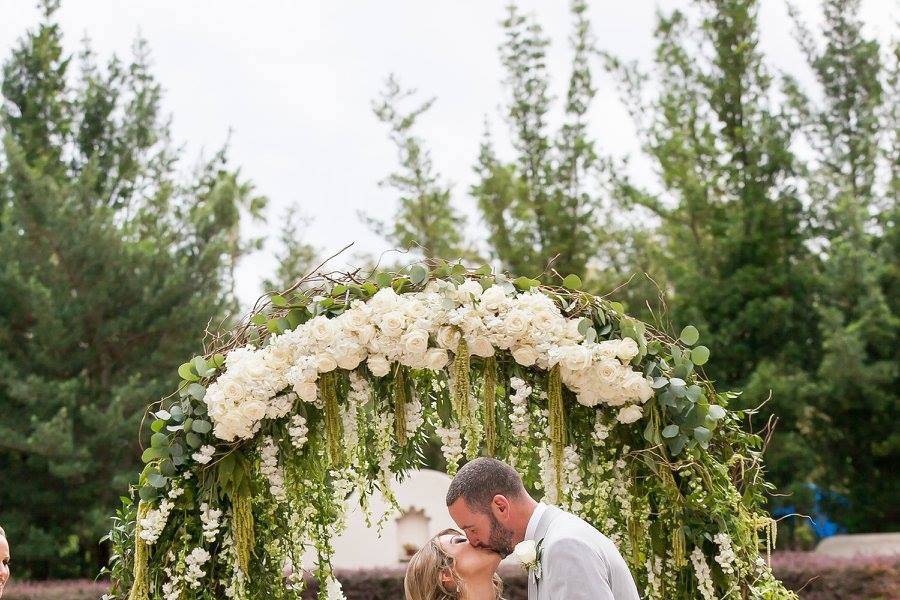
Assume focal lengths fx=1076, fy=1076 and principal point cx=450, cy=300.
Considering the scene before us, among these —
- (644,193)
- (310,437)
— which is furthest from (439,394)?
(644,193)

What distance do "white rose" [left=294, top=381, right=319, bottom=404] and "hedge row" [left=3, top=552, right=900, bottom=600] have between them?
6.96 m

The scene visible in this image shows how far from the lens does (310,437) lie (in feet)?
16.3

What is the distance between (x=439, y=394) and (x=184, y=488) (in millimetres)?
1255

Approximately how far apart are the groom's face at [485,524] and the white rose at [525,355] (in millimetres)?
1008

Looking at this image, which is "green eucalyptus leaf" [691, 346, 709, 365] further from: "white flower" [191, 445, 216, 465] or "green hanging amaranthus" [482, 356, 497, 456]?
"white flower" [191, 445, 216, 465]

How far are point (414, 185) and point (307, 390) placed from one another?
1787cm

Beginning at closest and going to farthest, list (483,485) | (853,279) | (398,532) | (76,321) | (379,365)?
(483,485) < (379,365) < (398,532) < (76,321) < (853,279)

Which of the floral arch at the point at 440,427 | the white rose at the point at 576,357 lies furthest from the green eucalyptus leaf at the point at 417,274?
the white rose at the point at 576,357

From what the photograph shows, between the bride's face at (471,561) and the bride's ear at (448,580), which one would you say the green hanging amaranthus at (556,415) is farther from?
the bride's ear at (448,580)

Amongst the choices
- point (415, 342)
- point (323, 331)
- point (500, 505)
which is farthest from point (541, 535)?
point (323, 331)

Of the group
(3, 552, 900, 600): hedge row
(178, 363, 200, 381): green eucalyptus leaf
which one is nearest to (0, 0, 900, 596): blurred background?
(3, 552, 900, 600): hedge row

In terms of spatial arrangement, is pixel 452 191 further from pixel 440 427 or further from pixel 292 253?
pixel 440 427

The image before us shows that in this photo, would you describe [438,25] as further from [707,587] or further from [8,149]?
[707,587]

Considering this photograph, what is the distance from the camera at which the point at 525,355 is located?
4.63 metres
